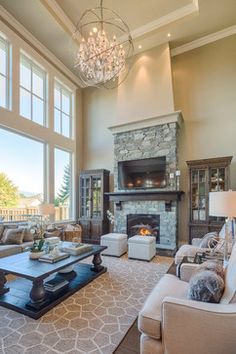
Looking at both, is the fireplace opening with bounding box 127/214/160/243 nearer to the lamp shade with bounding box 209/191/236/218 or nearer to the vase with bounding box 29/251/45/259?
the vase with bounding box 29/251/45/259

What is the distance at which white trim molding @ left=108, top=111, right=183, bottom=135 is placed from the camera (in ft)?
18.6

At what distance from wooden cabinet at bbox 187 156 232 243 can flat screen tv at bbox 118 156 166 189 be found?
769 millimetres

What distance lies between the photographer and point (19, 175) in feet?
17.8

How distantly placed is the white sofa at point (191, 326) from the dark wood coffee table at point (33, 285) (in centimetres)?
145

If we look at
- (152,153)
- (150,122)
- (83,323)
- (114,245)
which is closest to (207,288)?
(83,323)

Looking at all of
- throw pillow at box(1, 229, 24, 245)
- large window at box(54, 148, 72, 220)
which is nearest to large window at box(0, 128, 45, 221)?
large window at box(54, 148, 72, 220)

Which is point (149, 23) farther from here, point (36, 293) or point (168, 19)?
point (36, 293)

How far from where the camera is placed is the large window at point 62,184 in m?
6.61

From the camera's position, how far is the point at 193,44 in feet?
19.9

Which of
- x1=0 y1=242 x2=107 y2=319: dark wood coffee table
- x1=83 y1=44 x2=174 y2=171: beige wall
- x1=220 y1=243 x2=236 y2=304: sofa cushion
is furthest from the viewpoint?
x1=83 y1=44 x2=174 y2=171: beige wall

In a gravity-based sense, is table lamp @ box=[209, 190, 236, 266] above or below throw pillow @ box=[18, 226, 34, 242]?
above

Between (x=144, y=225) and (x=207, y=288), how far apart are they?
174 inches

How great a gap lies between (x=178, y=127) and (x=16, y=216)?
16.2ft

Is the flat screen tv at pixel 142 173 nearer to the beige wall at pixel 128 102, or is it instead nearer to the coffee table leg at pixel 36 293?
the beige wall at pixel 128 102
